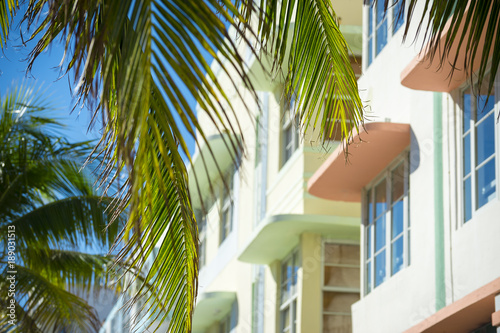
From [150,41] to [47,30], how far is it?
4.65ft

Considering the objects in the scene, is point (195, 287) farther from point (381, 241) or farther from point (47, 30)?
point (381, 241)

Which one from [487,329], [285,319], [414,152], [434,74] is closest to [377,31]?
[414,152]

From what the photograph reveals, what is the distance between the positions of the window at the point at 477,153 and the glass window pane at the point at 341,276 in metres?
7.21

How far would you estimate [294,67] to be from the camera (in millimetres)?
5113

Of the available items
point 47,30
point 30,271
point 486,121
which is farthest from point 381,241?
point 47,30

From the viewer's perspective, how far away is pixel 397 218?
1327cm

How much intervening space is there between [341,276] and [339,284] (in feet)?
0.55

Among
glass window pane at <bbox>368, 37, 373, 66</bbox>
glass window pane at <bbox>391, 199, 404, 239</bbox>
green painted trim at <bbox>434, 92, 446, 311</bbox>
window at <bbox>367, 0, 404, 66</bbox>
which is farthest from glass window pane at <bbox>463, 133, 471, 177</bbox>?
glass window pane at <bbox>368, 37, 373, 66</bbox>

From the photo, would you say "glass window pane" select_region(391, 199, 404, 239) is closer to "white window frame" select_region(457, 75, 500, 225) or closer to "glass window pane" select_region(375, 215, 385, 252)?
"glass window pane" select_region(375, 215, 385, 252)

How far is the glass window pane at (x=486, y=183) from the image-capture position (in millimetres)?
10375

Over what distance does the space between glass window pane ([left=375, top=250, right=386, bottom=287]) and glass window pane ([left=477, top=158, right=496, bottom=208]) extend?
3.31 metres

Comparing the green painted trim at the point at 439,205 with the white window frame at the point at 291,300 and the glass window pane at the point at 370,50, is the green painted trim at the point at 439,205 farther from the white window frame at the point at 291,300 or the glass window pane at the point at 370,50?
the white window frame at the point at 291,300

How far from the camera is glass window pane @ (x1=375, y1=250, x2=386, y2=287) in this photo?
1377cm

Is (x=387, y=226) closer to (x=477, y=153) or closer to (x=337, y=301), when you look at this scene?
(x=477, y=153)
